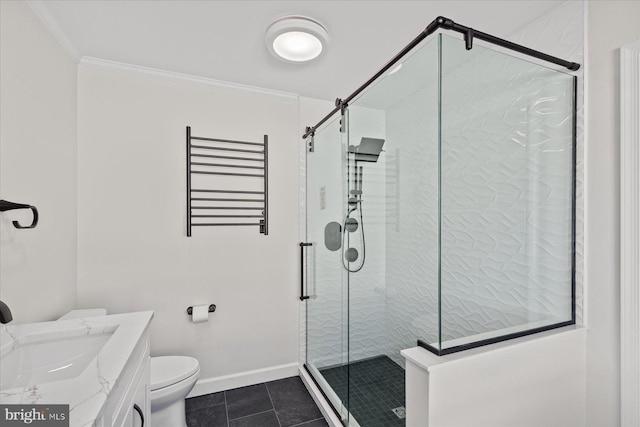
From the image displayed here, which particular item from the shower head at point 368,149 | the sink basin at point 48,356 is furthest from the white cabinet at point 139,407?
the shower head at point 368,149

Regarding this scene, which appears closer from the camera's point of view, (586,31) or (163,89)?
(586,31)

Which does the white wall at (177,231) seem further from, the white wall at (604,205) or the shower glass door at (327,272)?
the white wall at (604,205)

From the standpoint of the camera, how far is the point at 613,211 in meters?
1.36

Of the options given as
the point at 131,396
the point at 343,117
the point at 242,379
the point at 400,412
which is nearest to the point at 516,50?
the point at 343,117

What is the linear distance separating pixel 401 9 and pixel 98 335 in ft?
6.66

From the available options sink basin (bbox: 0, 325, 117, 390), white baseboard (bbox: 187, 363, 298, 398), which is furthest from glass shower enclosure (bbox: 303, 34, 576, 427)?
sink basin (bbox: 0, 325, 117, 390)

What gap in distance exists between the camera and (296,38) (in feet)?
5.76

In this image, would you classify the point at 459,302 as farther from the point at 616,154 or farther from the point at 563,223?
the point at 616,154

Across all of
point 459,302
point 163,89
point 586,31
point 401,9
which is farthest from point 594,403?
point 163,89

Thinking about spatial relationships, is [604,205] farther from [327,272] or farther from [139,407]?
[139,407]

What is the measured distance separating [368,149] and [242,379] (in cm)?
199

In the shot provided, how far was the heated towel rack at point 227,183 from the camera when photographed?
2.31 meters

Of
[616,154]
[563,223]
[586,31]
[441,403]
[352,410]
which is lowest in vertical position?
[352,410]

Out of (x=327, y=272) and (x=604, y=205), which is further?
(x=327, y=272)
